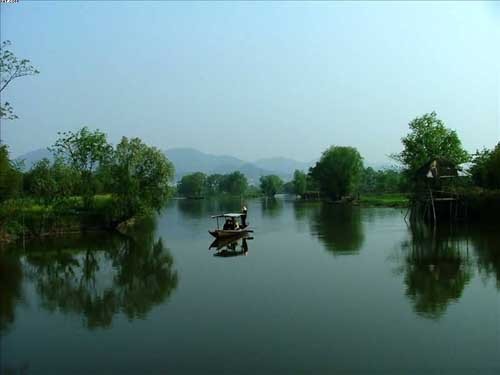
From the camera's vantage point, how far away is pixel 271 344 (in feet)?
42.1

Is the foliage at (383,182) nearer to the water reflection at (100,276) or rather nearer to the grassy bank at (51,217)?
the grassy bank at (51,217)

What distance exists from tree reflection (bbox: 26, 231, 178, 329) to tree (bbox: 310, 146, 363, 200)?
72.7m

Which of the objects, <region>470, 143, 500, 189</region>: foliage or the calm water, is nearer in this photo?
the calm water

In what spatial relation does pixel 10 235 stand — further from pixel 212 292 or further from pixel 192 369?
pixel 192 369

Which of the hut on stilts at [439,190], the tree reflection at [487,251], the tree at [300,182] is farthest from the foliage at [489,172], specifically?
the tree at [300,182]

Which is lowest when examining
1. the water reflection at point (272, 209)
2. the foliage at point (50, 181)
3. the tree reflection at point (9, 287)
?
the tree reflection at point (9, 287)

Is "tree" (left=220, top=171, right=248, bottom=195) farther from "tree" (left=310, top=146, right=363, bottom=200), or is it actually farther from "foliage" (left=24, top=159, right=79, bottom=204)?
"foliage" (left=24, top=159, right=79, bottom=204)

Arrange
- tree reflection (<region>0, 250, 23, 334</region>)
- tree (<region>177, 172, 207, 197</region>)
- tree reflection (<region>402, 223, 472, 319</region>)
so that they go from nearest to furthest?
tree reflection (<region>0, 250, 23, 334</region>) → tree reflection (<region>402, 223, 472, 319</region>) → tree (<region>177, 172, 207, 197</region>)

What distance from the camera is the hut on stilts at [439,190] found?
4688 cm

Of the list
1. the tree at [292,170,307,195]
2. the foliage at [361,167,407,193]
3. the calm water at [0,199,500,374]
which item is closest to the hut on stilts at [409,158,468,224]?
the calm water at [0,199,500,374]

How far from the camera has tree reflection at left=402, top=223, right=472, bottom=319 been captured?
54.7 feet

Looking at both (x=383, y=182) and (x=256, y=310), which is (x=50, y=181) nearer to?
(x=256, y=310)

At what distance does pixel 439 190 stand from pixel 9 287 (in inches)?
1571

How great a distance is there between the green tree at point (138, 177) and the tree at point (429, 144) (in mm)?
30666
